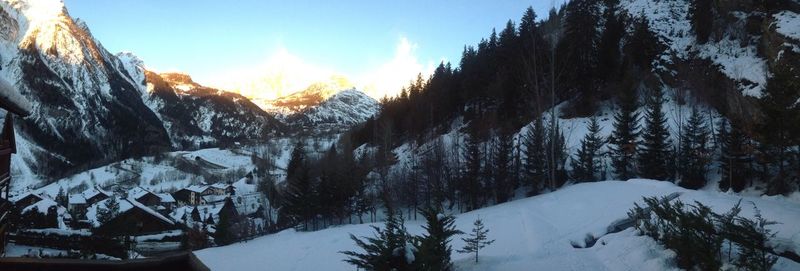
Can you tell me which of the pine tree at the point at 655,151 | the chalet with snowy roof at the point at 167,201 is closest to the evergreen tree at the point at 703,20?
the pine tree at the point at 655,151

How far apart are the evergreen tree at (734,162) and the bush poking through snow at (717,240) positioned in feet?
99.2

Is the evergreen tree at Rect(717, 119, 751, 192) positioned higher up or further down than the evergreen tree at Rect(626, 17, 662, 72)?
further down

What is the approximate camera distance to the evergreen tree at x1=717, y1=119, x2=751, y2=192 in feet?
111

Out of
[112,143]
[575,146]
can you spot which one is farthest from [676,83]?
[112,143]

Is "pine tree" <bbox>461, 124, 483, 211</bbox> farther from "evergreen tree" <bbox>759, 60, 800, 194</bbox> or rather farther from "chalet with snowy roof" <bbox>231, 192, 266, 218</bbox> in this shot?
"chalet with snowy roof" <bbox>231, 192, 266, 218</bbox>

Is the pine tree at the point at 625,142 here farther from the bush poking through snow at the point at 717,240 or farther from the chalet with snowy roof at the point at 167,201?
the chalet with snowy roof at the point at 167,201

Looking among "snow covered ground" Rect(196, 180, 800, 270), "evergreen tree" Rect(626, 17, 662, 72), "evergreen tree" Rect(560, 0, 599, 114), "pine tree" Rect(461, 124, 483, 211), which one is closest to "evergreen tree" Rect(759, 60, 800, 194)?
"snow covered ground" Rect(196, 180, 800, 270)

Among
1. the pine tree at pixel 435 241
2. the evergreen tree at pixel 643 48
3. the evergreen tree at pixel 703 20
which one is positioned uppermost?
the evergreen tree at pixel 703 20

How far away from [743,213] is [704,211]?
3744 millimetres

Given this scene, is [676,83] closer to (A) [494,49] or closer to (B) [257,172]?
(A) [494,49]

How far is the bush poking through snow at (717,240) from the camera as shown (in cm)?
770

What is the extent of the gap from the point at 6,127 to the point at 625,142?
145ft

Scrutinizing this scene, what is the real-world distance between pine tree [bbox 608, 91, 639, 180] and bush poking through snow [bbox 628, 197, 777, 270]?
33.7m

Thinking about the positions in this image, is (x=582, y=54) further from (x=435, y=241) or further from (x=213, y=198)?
(x=213, y=198)
